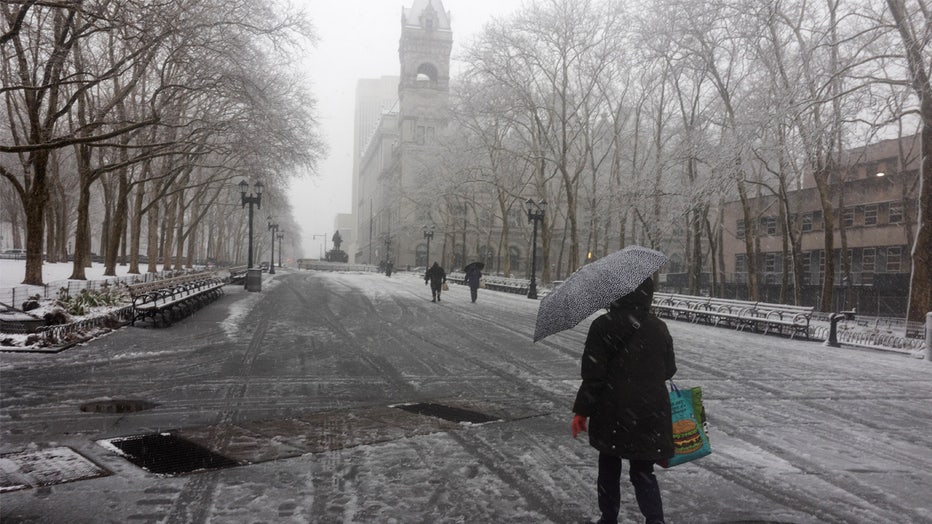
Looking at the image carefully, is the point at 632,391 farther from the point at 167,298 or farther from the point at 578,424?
the point at 167,298

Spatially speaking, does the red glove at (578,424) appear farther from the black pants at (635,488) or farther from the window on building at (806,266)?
the window on building at (806,266)

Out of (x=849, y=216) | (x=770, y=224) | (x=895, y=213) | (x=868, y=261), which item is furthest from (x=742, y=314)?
(x=770, y=224)

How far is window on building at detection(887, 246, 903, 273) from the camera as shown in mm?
40250

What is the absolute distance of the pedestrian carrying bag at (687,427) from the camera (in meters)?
3.88

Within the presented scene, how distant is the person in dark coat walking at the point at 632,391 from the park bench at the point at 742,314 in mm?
16011

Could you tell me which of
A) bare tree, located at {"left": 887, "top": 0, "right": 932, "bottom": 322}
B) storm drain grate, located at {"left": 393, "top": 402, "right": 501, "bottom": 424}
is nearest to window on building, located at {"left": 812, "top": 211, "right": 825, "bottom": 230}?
bare tree, located at {"left": 887, "top": 0, "right": 932, "bottom": 322}

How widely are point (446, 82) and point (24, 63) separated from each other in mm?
76952

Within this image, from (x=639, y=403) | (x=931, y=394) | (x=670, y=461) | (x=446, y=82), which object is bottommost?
(x=931, y=394)

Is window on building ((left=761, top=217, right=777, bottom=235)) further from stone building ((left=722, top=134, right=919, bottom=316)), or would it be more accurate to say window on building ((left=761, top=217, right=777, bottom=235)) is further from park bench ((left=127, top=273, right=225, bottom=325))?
park bench ((left=127, top=273, right=225, bottom=325))

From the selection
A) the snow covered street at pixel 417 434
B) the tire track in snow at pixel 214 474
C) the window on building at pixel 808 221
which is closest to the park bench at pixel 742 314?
the snow covered street at pixel 417 434

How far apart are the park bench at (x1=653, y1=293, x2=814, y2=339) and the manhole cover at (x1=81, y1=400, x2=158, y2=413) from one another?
1617 centimetres

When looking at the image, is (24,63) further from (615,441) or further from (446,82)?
(446,82)

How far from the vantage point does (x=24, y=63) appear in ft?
53.9

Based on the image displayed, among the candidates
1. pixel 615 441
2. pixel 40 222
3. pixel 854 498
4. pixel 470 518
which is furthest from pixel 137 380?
pixel 40 222
